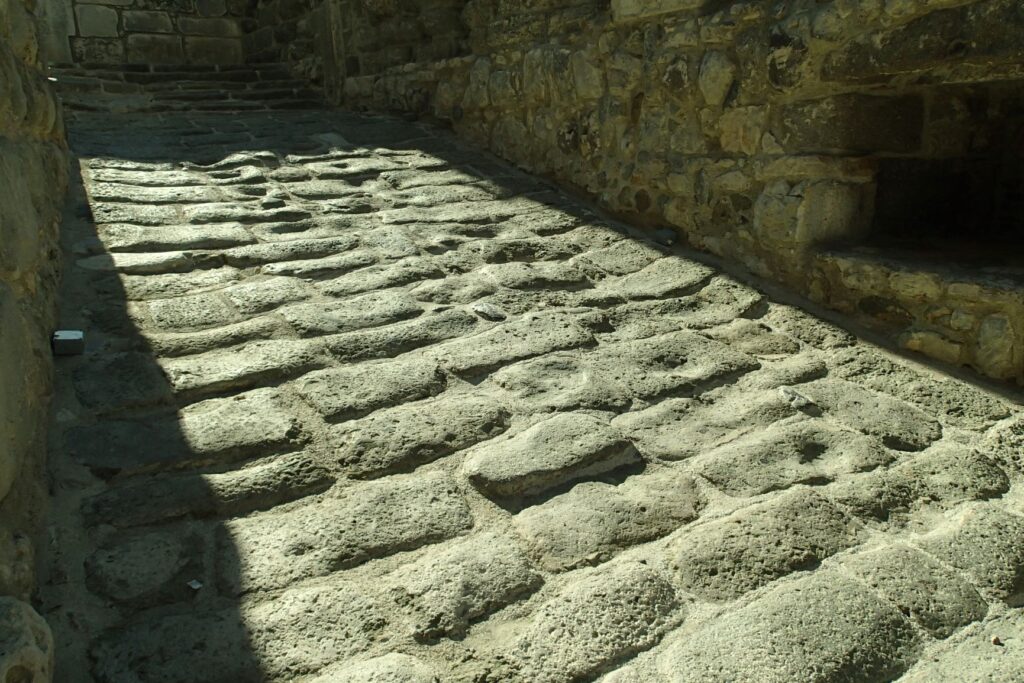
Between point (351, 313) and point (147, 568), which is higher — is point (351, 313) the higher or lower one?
the higher one

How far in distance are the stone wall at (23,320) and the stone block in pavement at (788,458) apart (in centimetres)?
149

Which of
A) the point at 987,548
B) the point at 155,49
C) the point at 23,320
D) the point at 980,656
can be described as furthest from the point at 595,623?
the point at 155,49

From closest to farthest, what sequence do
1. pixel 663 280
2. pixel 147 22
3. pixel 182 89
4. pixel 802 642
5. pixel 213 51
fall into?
pixel 802 642, pixel 663 280, pixel 182 89, pixel 147 22, pixel 213 51

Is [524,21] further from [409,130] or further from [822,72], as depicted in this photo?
[822,72]

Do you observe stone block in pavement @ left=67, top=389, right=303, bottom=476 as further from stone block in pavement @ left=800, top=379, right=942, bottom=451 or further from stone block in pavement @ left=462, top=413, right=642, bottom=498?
stone block in pavement @ left=800, top=379, right=942, bottom=451

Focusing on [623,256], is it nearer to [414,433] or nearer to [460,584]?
[414,433]

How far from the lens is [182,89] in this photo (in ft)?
22.5

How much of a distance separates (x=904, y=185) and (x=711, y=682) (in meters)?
2.47

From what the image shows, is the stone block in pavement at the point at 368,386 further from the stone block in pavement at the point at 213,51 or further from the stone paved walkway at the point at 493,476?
the stone block in pavement at the point at 213,51

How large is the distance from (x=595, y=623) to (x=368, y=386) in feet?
3.43

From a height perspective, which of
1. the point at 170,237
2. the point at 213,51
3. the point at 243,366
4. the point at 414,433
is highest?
the point at 213,51

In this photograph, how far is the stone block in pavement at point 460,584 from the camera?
1.54 meters

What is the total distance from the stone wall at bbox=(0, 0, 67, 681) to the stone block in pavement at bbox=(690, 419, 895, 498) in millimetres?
1485

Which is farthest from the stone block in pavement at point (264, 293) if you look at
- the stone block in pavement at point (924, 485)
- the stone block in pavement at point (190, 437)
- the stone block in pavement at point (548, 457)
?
the stone block in pavement at point (924, 485)
